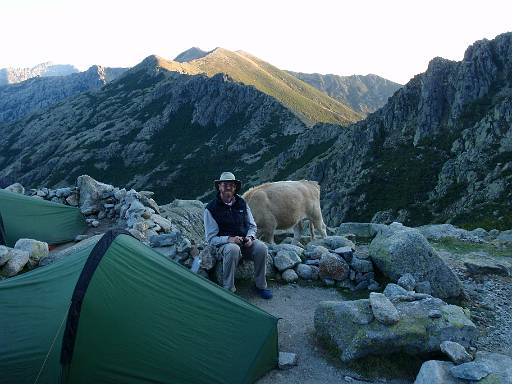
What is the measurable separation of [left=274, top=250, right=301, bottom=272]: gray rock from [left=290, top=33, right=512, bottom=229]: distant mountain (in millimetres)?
41191

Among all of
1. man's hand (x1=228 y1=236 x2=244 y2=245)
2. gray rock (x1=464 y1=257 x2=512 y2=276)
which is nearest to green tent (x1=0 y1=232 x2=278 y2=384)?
man's hand (x1=228 y1=236 x2=244 y2=245)

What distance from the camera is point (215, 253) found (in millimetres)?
10898

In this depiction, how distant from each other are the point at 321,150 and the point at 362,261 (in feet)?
335

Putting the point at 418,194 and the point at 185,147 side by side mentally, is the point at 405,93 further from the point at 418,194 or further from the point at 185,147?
the point at 185,147

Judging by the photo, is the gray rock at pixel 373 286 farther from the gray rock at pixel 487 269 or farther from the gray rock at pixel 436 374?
the gray rock at pixel 436 374

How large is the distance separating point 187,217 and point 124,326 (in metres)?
15.9

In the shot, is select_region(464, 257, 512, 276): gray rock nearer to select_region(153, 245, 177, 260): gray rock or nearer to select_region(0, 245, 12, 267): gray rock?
select_region(153, 245, 177, 260): gray rock

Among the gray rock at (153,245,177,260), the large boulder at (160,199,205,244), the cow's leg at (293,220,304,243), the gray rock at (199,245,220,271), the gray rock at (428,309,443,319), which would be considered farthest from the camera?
the large boulder at (160,199,205,244)

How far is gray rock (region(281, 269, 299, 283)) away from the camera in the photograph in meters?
11.7

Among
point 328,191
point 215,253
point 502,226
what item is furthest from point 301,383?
point 328,191

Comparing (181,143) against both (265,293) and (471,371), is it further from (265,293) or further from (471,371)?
(471,371)

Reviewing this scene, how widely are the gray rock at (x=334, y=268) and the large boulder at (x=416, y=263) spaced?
91 centimetres

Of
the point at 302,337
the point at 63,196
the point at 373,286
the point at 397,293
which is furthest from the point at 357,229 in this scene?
the point at 63,196

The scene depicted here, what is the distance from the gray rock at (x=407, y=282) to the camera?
10141 mm
